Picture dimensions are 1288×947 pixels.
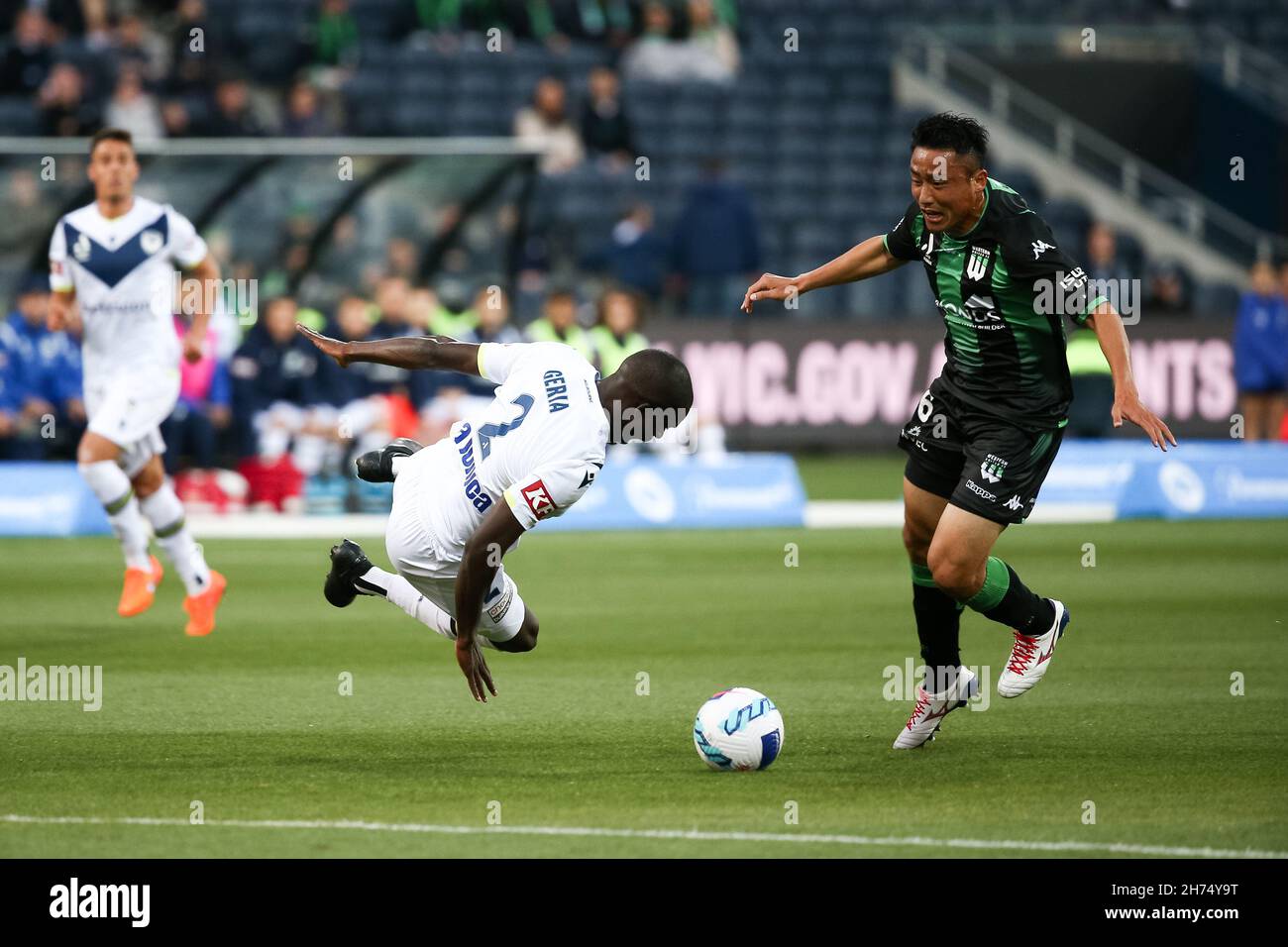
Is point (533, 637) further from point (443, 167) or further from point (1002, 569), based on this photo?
point (443, 167)

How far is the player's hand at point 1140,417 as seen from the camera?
6.66 meters

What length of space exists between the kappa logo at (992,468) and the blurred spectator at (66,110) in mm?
16474

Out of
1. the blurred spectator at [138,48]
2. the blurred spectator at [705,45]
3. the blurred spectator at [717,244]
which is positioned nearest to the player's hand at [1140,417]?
the blurred spectator at [717,244]

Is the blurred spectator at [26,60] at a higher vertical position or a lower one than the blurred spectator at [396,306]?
higher

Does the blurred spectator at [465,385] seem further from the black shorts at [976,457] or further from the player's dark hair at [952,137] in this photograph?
the player's dark hair at [952,137]

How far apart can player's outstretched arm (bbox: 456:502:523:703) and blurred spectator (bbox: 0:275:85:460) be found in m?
11.8

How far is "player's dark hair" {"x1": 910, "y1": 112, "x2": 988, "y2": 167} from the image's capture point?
7168 millimetres

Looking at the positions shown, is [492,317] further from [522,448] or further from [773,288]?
[522,448]

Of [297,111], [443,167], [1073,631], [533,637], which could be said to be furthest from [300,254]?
[533,637]

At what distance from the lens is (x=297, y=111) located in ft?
73.4

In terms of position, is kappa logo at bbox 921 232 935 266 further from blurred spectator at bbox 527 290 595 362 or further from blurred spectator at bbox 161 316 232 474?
blurred spectator at bbox 161 316 232 474

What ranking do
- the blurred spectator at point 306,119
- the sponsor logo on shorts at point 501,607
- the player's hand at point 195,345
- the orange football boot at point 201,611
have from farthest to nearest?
the blurred spectator at point 306,119 < the player's hand at point 195,345 < the orange football boot at point 201,611 < the sponsor logo on shorts at point 501,607

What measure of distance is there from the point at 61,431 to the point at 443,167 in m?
4.45

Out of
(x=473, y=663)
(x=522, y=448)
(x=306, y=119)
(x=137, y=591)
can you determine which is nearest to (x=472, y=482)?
(x=522, y=448)
